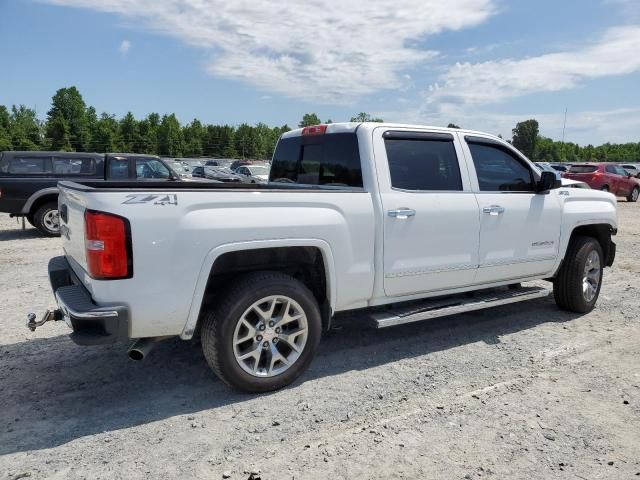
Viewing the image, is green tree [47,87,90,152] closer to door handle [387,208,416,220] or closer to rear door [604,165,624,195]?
rear door [604,165,624,195]

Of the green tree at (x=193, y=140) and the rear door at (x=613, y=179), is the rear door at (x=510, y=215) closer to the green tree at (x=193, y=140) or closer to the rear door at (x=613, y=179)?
the rear door at (x=613, y=179)

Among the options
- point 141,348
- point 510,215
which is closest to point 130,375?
point 141,348

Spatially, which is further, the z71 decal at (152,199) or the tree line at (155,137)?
the tree line at (155,137)

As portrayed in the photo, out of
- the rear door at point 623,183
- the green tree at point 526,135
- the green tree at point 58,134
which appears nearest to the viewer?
the rear door at point 623,183

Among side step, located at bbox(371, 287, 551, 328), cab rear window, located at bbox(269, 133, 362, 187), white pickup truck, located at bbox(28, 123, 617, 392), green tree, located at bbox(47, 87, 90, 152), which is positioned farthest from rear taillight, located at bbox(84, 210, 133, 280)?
green tree, located at bbox(47, 87, 90, 152)

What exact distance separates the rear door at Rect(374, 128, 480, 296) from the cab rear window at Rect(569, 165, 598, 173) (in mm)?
20377

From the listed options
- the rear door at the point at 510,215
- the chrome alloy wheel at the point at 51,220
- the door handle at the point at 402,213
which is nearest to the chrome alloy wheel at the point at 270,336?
the door handle at the point at 402,213

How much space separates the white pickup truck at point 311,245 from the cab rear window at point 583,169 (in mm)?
18736

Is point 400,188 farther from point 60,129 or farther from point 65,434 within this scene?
point 60,129

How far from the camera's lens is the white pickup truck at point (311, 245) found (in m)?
3.08

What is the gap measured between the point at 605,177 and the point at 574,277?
18934 mm

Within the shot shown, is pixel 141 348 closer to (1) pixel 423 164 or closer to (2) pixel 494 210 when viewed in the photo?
(1) pixel 423 164

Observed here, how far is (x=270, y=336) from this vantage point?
3641 mm

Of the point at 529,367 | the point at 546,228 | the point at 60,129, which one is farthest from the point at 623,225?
the point at 60,129
